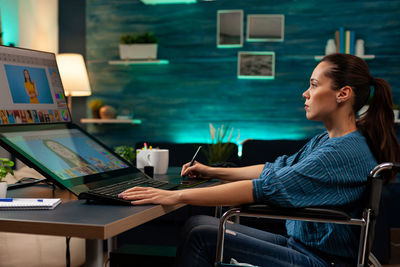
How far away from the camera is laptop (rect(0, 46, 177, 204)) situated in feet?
4.40

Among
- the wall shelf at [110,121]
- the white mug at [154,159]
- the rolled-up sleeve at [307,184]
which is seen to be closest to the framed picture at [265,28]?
the wall shelf at [110,121]

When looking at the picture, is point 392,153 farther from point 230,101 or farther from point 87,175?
point 230,101

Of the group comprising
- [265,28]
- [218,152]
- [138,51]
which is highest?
[265,28]

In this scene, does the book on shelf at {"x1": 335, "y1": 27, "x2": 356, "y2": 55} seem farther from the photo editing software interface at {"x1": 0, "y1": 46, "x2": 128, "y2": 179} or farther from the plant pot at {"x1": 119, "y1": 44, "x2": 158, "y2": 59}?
the photo editing software interface at {"x1": 0, "y1": 46, "x2": 128, "y2": 179}

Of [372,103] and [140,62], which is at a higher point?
[140,62]

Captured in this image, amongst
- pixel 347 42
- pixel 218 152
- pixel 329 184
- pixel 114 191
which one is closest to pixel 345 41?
pixel 347 42

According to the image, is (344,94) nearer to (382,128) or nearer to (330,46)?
(382,128)

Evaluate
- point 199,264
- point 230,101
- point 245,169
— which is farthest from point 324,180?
point 230,101

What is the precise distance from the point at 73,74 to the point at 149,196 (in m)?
3.25

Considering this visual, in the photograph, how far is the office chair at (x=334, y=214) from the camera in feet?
4.25

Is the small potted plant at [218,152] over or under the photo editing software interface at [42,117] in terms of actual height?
under

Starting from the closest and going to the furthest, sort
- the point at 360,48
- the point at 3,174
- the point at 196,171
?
the point at 3,174 → the point at 196,171 → the point at 360,48

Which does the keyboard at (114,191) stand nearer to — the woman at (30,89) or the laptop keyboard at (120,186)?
the laptop keyboard at (120,186)

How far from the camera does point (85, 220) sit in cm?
100
